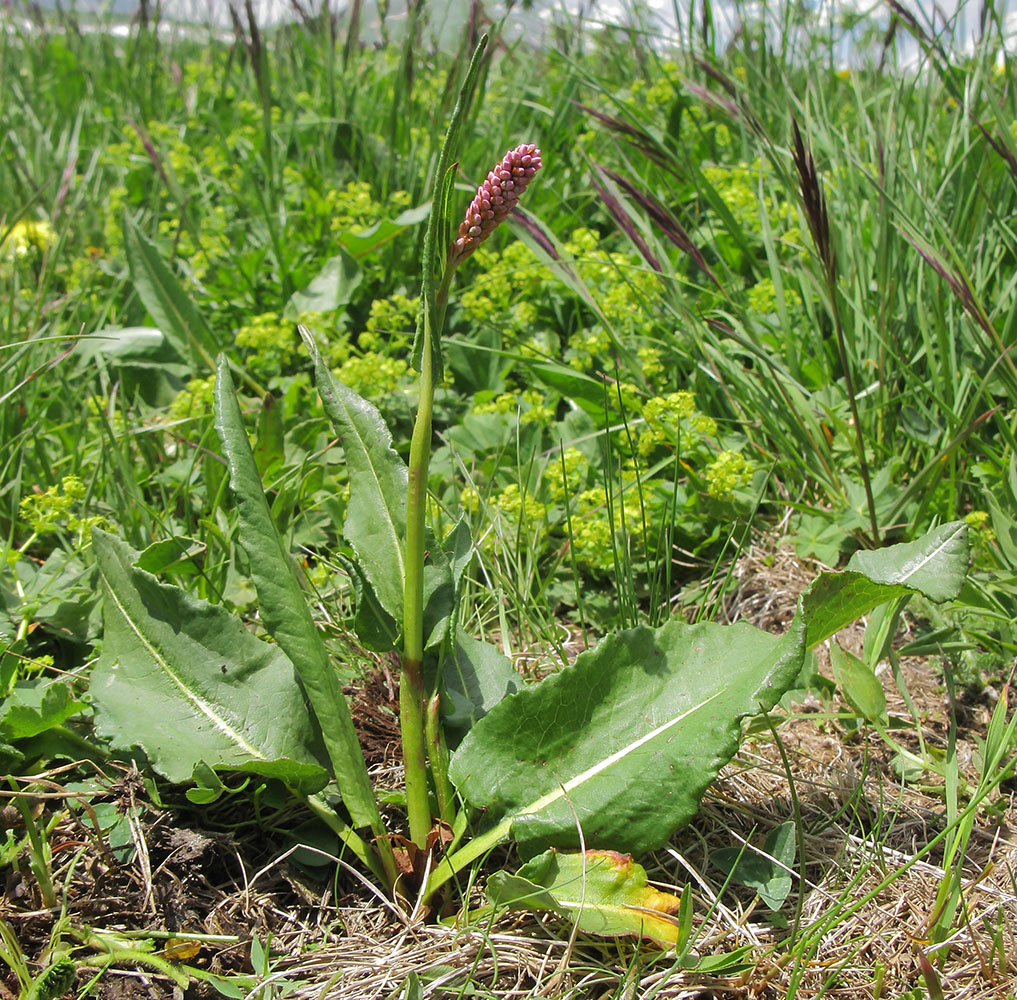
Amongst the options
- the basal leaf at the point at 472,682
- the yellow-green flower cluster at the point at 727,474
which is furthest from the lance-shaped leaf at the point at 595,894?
the yellow-green flower cluster at the point at 727,474

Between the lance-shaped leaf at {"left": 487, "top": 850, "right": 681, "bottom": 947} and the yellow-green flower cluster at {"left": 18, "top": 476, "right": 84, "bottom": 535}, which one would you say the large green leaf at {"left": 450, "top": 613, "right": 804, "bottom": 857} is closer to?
the lance-shaped leaf at {"left": 487, "top": 850, "right": 681, "bottom": 947}

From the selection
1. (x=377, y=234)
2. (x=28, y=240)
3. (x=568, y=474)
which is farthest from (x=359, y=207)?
(x=568, y=474)

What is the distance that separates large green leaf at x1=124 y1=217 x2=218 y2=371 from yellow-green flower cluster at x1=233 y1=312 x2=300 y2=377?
5.8 inches

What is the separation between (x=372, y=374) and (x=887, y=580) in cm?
148

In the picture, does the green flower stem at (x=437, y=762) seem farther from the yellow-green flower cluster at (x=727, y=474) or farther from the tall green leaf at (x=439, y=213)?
the yellow-green flower cluster at (x=727, y=474)

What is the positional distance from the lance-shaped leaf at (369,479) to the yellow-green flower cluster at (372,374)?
2.90ft

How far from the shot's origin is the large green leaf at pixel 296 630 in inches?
55.5

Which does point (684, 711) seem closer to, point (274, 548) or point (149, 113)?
point (274, 548)

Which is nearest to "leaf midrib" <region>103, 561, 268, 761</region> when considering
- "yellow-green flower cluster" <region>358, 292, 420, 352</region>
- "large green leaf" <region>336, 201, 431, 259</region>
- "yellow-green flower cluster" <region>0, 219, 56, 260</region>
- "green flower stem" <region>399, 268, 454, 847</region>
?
"green flower stem" <region>399, 268, 454, 847</region>

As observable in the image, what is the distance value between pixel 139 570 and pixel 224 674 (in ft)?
0.74

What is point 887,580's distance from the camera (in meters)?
1.52

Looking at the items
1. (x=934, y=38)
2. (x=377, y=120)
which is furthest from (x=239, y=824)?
(x=377, y=120)

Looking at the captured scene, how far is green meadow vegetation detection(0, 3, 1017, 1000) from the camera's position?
131 cm

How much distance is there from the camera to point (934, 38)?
8.07 ft
